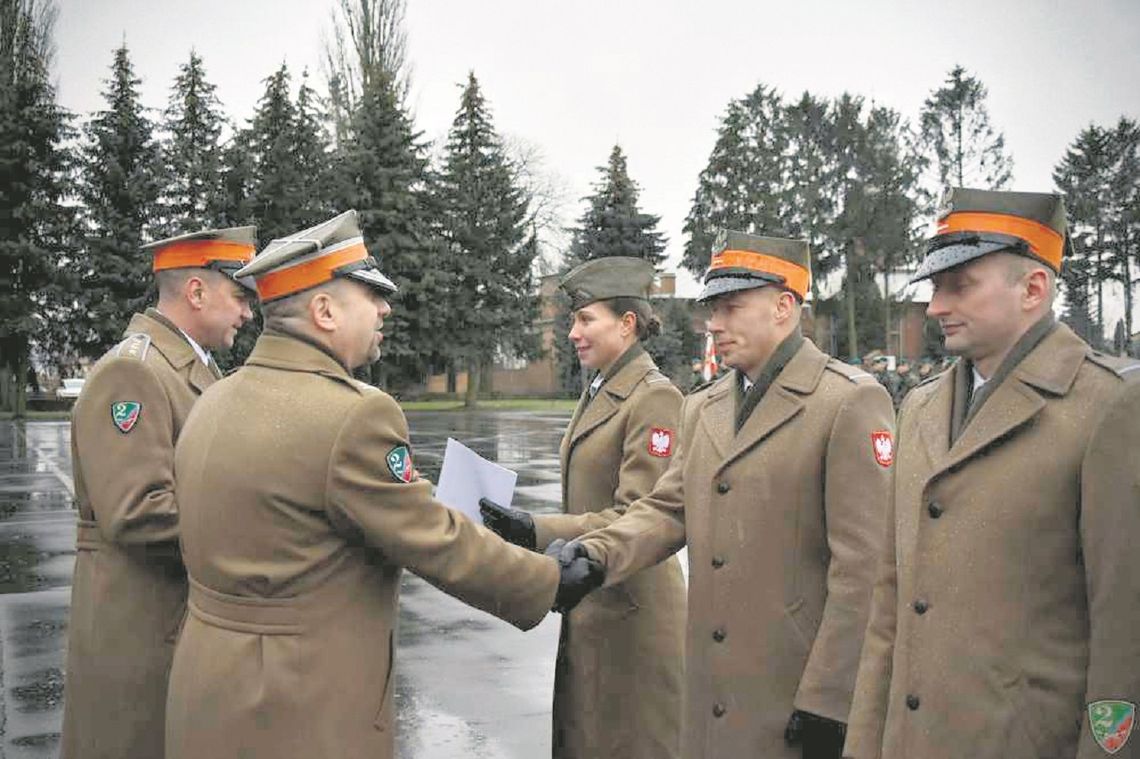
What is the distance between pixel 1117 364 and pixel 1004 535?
52cm

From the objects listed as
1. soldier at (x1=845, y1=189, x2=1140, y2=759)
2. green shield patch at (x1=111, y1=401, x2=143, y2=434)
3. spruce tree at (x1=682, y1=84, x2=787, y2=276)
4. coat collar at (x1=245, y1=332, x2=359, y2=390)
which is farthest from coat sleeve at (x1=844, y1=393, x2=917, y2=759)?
spruce tree at (x1=682, y1=84, x2=787, y2=276)

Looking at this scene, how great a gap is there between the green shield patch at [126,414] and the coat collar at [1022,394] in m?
2.71

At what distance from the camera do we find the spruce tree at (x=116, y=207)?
126 feet

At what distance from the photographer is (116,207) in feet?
130

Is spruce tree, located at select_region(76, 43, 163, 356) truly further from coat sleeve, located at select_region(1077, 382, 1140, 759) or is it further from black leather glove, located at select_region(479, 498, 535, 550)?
coat sleeve, located at select_region(1077, 382, 1140, 759)

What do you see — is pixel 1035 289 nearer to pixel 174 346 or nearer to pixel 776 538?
pixel 776 538

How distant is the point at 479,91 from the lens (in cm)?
4781

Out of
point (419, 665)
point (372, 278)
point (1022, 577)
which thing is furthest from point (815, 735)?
point (419, 665)

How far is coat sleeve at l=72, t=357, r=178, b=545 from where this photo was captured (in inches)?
144

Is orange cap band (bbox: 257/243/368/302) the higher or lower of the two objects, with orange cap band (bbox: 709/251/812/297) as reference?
lower

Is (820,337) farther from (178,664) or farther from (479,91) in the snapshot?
(178,664)

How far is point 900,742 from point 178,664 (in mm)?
2036

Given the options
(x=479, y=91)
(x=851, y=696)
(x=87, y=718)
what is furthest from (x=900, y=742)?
(x=479, y=91)

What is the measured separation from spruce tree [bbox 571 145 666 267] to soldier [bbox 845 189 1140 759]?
43.3 m
